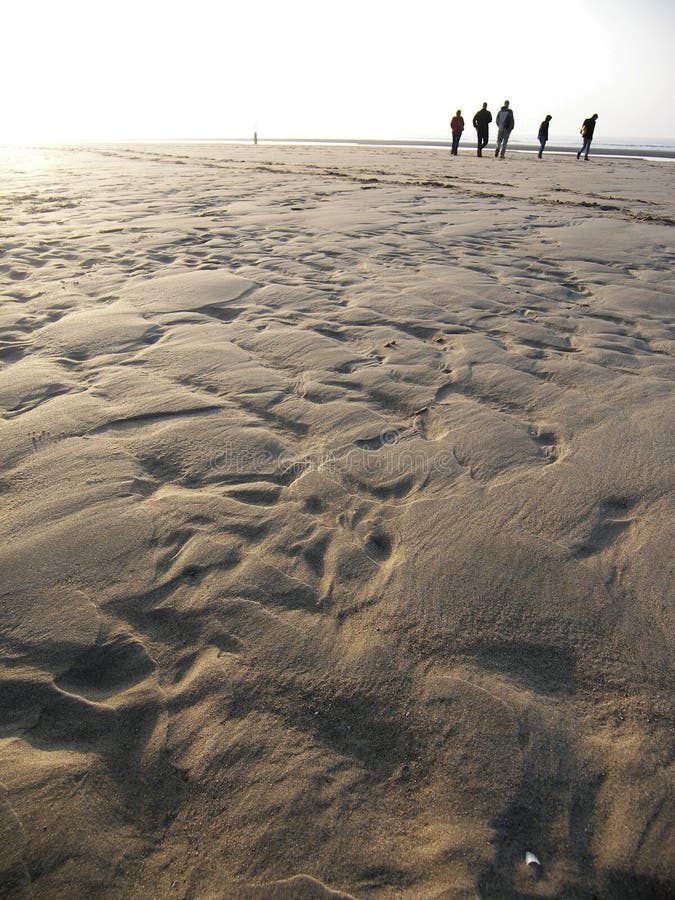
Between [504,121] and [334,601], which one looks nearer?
[334,601]

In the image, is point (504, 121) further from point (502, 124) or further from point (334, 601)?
point (334, 601)

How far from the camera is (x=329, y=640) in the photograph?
1318 millimetres

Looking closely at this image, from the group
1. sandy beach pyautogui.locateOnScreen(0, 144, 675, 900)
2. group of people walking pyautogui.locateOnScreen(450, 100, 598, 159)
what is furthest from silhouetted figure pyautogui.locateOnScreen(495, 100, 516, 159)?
sandy beach pyautogui.locateOnScreen(0, 144, 675, 900)

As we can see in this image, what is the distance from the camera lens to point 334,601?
55.9 inches

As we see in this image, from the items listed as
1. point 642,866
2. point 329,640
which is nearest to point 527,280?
point 329,640

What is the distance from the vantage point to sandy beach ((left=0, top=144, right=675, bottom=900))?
3.25 ft

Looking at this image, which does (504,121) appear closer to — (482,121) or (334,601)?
(482,121)

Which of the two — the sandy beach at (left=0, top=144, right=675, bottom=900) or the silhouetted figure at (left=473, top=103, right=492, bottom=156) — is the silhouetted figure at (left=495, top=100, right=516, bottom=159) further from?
the sandy beach at (left=0, top=144, right=675, bottom=900)

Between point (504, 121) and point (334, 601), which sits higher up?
point (504, 121)

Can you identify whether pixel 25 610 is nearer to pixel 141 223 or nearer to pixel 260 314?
pixel 260 314

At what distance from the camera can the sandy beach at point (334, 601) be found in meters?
0.99

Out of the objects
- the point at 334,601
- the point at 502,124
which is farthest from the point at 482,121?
the point at 334,601

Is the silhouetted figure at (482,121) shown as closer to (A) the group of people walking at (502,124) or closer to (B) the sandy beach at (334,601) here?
(A) the group of people walking at (502,124)

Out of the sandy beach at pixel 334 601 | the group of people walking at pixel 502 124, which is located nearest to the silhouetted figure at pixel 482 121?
the group of people walking at pixel 502 124
